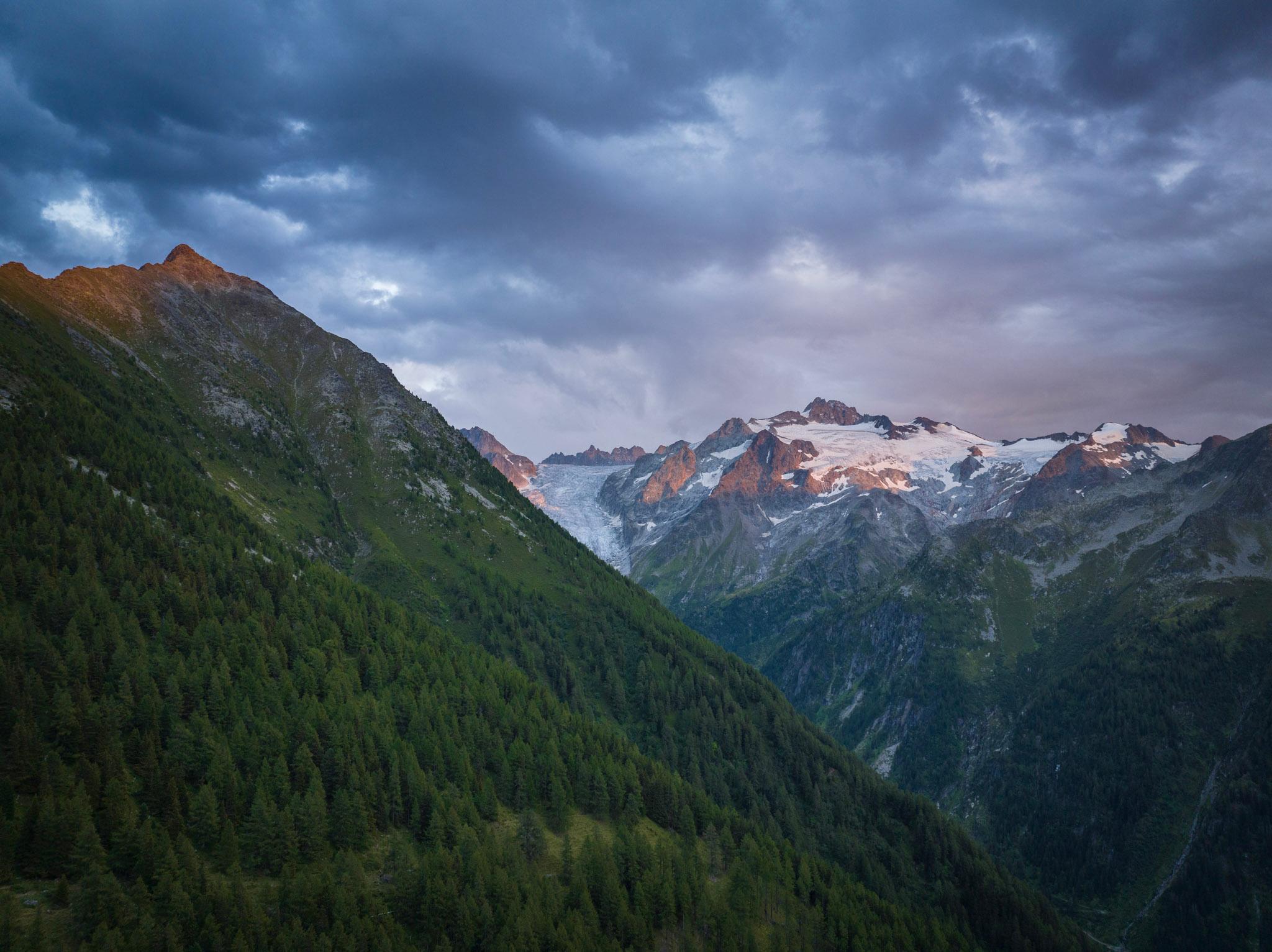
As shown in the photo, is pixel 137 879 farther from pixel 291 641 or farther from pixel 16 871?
pixel 291 641

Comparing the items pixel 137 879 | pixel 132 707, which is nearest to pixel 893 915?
pixel 137 879

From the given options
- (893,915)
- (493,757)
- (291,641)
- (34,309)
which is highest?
(34,309)

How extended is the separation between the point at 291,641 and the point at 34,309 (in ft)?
463

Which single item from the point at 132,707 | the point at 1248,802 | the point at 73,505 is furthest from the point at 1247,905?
the point at 73,505

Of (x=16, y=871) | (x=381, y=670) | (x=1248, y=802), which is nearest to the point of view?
(x=16, y=871)

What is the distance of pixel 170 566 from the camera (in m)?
121

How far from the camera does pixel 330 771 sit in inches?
3780

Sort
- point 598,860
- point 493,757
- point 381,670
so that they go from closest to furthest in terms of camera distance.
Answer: point 598,860
point 493,757
point 381,670

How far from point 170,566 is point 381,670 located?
126 feet

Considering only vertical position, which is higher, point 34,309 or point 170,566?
point 34,309

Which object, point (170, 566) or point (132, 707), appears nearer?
point (132, 707)

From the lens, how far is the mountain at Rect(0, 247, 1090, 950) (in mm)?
73062

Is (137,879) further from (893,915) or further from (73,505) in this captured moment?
(893,915)

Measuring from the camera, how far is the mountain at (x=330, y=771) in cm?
7306
